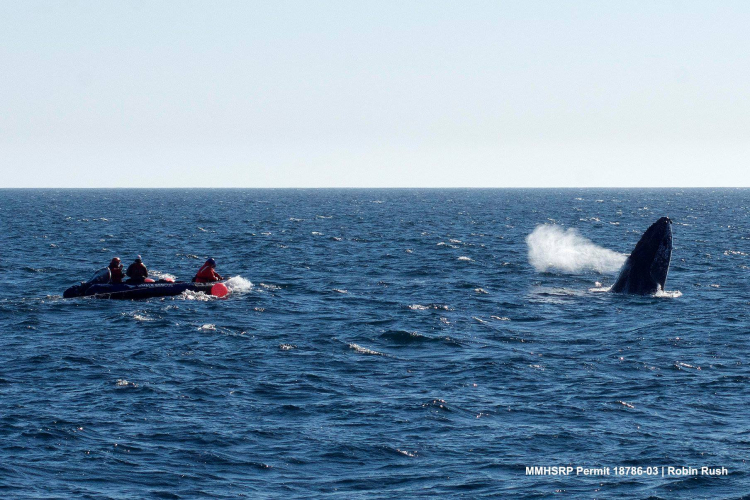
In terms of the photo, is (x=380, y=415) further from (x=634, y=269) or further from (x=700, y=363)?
(x=634, y=269)

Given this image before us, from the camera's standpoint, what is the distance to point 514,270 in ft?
166

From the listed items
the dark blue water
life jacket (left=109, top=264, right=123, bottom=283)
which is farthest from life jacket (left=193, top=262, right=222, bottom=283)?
life jacket (left=109, top=264, right=123, bottom=283)

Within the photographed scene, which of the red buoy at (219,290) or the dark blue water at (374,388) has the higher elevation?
the red buoy at (219,290)

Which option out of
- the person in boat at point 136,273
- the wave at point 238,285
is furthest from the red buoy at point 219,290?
the person in boat at point 136,273

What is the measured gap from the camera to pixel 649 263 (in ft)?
122

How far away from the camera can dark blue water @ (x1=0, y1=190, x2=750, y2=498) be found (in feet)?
55.4

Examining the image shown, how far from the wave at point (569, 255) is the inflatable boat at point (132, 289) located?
19.5m

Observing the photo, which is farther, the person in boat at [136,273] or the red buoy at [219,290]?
the red buoy at [219,290]

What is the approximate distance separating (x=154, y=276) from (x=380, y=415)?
28951 millimetres

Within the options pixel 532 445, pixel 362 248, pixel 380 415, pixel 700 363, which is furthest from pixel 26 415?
pixel 362 248

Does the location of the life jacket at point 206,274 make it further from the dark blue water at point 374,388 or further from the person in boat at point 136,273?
the person in boat at point 136,273

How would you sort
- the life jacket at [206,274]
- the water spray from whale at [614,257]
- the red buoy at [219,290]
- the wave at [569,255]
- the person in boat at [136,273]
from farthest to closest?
the wave at [569,255] → the life jacket at [206,274] → the red buoy at [219,290] → the person in boat at [136,273] → the water spray from whale at [614,257]

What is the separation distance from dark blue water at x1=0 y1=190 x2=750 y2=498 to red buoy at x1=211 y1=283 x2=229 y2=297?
0.67 meters

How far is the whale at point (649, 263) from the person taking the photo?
3469 cm
